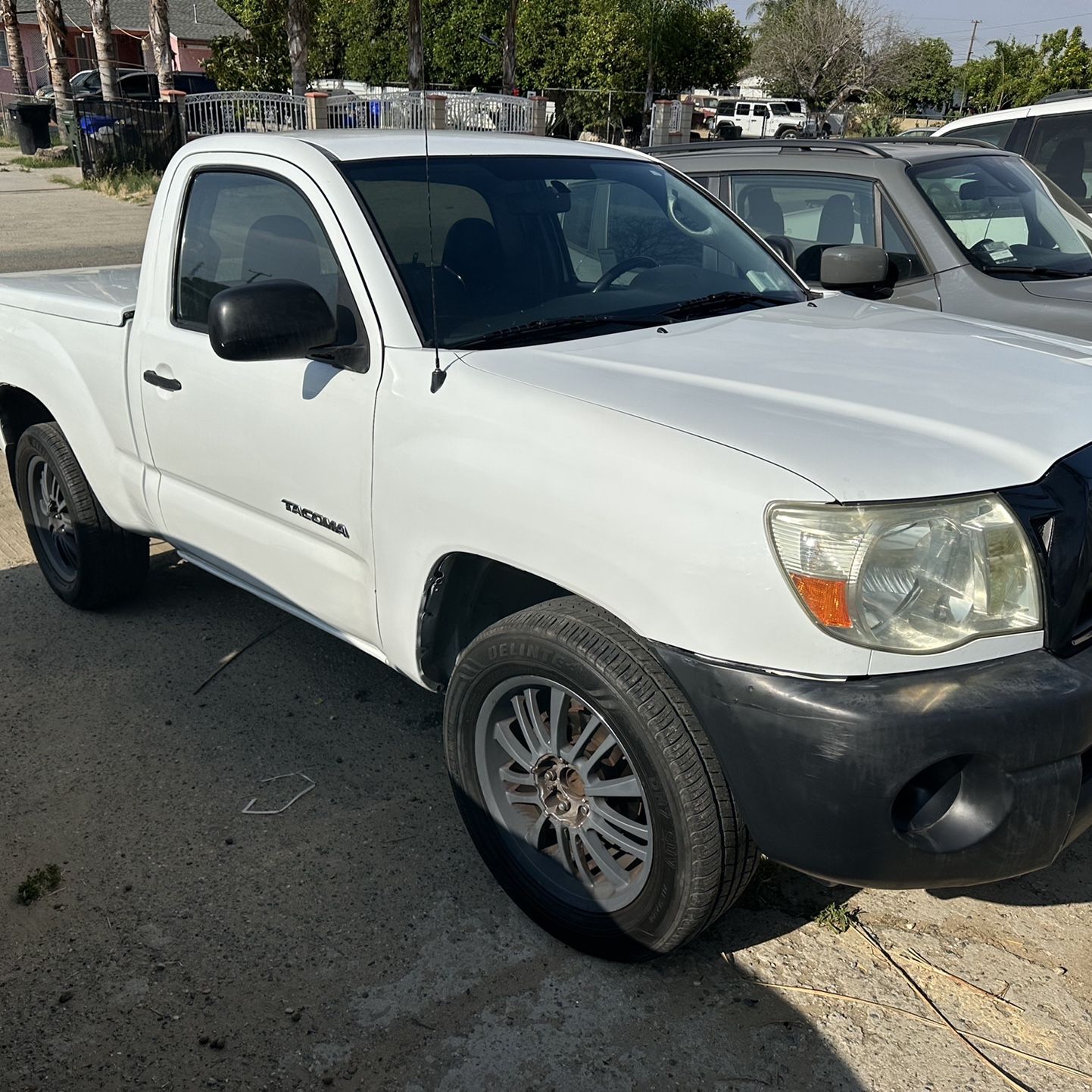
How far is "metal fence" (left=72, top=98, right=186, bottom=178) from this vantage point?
75.7 feet

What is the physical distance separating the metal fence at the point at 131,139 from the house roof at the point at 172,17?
29856 mm

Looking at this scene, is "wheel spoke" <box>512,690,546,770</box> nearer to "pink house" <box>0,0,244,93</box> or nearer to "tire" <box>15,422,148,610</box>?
"tire" <box>15,422,148,610</box>

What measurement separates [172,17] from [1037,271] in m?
57.5

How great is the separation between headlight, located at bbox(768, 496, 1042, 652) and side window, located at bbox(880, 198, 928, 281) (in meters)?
3.59

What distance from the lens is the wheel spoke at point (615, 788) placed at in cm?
249

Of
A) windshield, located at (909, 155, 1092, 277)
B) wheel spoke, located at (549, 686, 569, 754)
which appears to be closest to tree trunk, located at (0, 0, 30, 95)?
windshield, located at (909, 155, 1092, 277)

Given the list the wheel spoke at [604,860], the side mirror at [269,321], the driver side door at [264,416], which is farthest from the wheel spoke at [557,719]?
the side mirror at [269,321]

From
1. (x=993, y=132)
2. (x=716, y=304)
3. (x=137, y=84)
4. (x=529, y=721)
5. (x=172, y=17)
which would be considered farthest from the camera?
(x=172, y=17)

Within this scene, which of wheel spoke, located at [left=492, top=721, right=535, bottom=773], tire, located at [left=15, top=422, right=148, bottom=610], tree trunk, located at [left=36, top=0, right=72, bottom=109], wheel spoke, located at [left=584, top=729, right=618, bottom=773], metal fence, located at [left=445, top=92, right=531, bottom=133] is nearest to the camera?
wheel spoke, located at [left=584, top=729, right=618, bottom=773]

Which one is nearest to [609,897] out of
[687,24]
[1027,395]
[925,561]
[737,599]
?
[737,599]

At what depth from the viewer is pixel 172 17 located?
Result: 5341 centimetres

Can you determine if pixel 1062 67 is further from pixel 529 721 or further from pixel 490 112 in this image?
pixel 529 721

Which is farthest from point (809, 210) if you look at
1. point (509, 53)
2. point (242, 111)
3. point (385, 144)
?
point (509, 53)

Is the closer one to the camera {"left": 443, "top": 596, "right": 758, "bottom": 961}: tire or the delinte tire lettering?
{"left": 443, "top": 596, "right": 758, "bottom": 961}: tire
